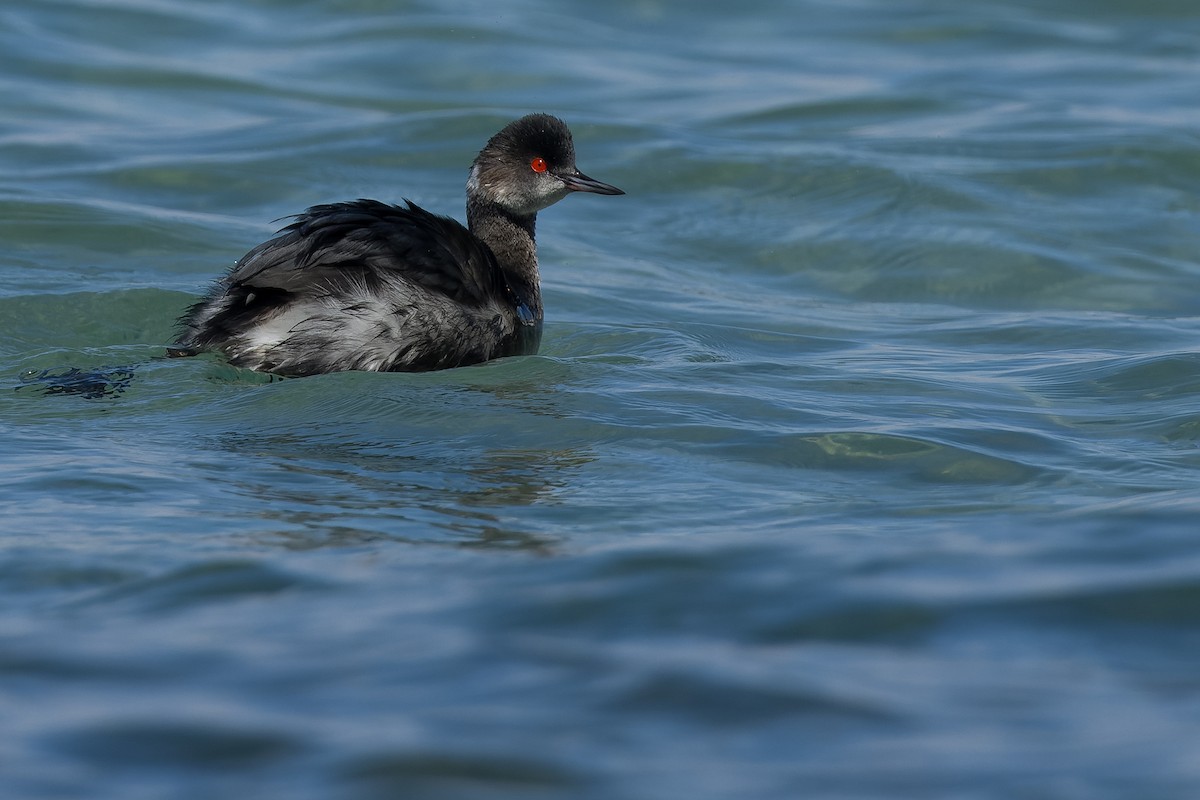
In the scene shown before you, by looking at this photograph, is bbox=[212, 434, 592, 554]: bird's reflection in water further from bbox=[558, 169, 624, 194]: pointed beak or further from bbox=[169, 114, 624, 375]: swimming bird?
bbox=[558, 169, 624, 194]: pointed beak

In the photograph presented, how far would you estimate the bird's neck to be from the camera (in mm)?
7562

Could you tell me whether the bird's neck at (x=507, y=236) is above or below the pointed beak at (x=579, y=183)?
below

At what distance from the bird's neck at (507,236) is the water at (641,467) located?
0.42m

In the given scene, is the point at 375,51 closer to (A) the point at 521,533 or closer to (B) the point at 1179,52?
(B) the point at 1179,52

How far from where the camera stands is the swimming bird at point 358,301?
6.27m

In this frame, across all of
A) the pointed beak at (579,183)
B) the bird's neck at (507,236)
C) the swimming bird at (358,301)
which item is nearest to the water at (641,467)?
the swimming bird at (358,301)

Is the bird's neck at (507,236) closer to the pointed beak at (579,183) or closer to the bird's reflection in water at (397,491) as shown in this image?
the pointed beak at (579,183)

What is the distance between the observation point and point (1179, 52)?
14.1m

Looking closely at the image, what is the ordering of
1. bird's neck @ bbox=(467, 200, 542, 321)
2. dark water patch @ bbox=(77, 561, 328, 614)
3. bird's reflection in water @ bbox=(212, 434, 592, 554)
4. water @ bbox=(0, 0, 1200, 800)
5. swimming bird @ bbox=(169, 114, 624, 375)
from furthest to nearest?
1. bird's neck @ bbox=(467, 200, 542, 321)
2. swimming bird @ bbox=(169, 114, 624, 375)
3. bird's reflection in water @ bbox=(212, 434, 592, 554)
4. dark water patch @ bbox=(77, 561, 328, 614)
5. water @ bbox=(0, 0, 1200, 800)

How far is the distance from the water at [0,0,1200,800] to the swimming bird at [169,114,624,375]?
0.16m

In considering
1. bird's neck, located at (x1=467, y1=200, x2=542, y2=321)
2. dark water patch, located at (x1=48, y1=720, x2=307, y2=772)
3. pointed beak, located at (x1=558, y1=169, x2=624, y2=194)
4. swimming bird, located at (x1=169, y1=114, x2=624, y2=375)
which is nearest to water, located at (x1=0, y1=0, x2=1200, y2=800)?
dark water patch, located at (x1=48, y1=720, x2=307, y2=772)

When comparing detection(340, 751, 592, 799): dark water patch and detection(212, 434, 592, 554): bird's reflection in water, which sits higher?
detection(212, 434, 592, 554): bird's reflection in water

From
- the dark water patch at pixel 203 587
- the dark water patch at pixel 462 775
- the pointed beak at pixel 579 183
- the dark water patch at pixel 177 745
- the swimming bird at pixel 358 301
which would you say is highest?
the pointed beak at pixel 579 183

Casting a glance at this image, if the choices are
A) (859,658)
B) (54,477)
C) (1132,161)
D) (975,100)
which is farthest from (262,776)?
(975,100)
